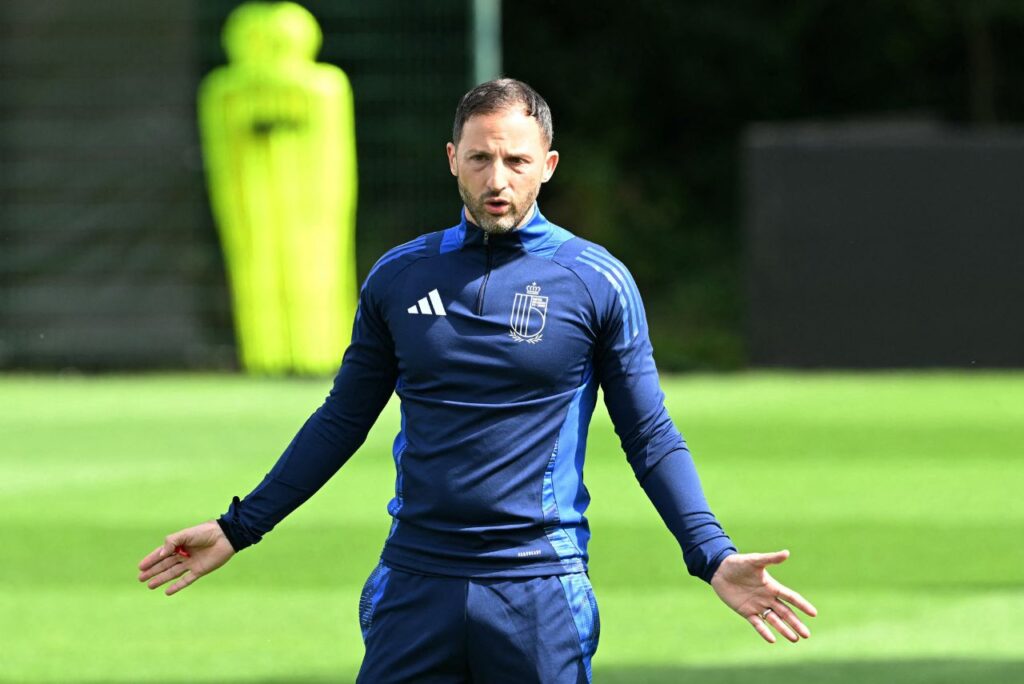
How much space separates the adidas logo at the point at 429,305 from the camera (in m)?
4.11

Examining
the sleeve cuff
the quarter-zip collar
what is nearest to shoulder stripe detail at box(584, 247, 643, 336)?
the quarter-zip collar

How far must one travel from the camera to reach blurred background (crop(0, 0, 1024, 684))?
7.77 meters

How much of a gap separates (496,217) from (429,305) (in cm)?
23

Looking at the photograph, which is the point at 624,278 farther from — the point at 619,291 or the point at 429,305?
the point at 429,305

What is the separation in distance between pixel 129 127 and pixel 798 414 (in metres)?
9.17

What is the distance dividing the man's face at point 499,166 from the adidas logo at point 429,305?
0.18 meters

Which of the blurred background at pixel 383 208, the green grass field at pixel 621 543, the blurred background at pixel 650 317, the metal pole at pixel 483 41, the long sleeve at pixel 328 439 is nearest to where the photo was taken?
the long sleeve at pixel 328 439

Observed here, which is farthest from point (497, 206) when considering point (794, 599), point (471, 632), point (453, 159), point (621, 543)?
point (621, 543)

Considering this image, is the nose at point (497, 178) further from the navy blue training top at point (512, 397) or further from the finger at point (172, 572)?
the finger at point (172, 572)

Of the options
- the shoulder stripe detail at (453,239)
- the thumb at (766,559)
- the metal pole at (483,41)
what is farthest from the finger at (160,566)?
the metal pole at (483,41)

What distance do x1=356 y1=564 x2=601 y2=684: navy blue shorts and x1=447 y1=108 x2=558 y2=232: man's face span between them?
2.42 feet

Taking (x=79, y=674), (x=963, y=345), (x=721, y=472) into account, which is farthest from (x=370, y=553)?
(x=963, y=345)

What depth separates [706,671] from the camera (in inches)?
268

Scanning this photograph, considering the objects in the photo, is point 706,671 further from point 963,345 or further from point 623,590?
point 963,345
